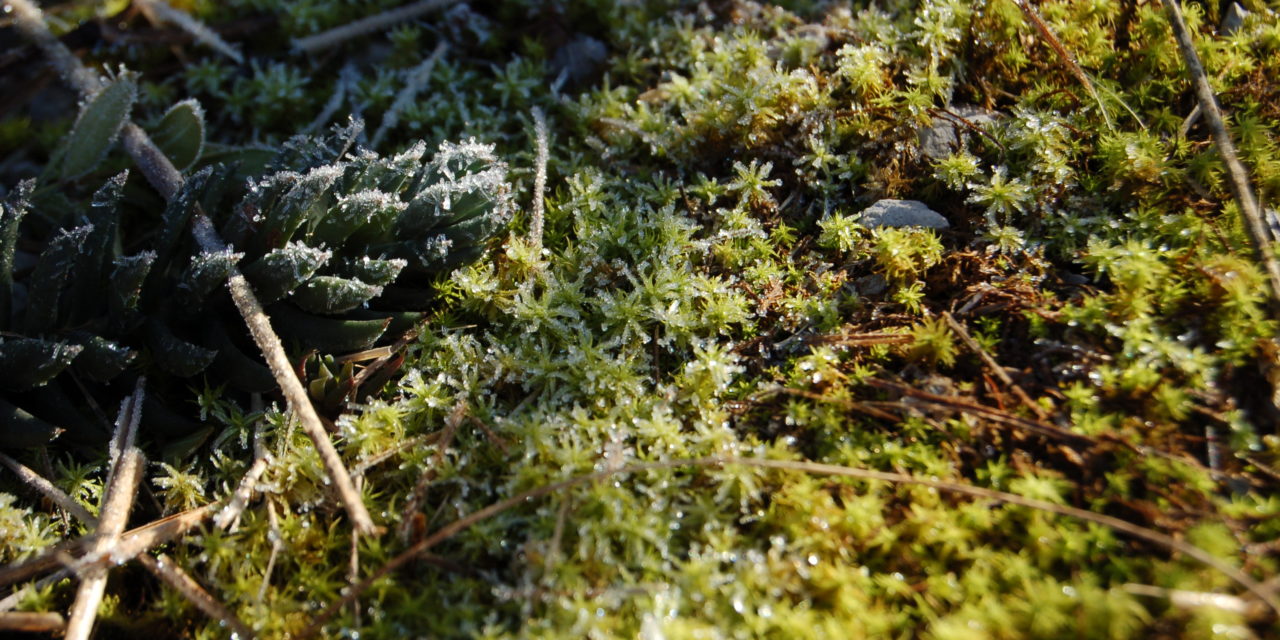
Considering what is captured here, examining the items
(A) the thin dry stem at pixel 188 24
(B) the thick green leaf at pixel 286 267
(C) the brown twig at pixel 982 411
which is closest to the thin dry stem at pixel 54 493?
(B) the thick green leaf at pixel 286 267

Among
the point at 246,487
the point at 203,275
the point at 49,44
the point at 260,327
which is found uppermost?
the point at 49,44

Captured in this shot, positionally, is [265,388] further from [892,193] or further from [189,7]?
[189,7]

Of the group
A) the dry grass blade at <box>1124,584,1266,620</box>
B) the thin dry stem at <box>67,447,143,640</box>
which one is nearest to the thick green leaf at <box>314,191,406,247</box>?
the thin dry stem at <box>67,447,143,640</box>

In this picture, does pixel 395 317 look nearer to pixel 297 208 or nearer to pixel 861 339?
pixel 297 208

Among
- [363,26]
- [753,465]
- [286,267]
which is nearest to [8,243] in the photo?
[286,267]

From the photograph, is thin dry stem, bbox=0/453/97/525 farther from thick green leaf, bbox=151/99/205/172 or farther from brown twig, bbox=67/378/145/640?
thick green leaf, bbox=151/99/205/172
